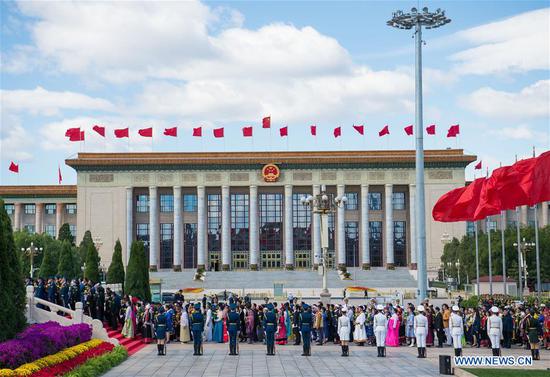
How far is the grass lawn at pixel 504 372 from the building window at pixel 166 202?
218 ft

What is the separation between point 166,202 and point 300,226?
14.1 m

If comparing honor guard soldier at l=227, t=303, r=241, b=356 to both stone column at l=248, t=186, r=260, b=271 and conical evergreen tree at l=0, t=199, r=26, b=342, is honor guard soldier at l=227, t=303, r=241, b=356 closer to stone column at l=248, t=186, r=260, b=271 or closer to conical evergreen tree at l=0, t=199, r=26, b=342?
conical evergreen tree at l=0, t=199, r=26, b=342

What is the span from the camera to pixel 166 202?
280 ft

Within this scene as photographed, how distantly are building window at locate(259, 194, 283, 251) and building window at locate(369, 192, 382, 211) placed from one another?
30.5ft

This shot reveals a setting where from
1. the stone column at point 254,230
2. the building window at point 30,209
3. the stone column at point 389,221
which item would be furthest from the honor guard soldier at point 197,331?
the building window at point 30,209

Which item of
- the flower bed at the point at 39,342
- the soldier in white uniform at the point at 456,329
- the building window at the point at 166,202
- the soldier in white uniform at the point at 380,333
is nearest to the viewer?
the flower bed at the point at 39,342

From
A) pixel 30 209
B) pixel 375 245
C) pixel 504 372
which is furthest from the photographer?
pixel 30 209

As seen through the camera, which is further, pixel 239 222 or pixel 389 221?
pixel 239 222

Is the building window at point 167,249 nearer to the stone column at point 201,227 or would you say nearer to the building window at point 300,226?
the stone column at point 201,227

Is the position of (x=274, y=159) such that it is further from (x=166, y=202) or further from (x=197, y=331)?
(x=197, y=331)

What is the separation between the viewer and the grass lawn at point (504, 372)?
1936 centimetres

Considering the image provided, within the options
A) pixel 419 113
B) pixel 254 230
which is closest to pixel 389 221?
pixel 254 230

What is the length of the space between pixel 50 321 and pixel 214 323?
7581 mm

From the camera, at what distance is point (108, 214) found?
272 ft
